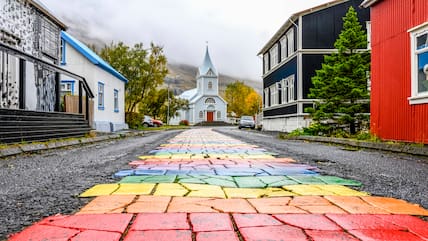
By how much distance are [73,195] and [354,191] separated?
8.24 feet

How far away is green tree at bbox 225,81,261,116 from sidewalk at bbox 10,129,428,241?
70377mm

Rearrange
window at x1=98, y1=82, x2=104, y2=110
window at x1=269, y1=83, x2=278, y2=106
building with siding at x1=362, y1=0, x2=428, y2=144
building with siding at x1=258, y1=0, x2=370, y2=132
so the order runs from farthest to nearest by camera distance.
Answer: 1. window at x1=269, y1=83, x2=278, y2=106
2. building with siding at x1=258, y1=0, x2=370, y2=132
3. window at x1=98, y1=82, x2=104, y2=110
4. building with siding at x1=362, y1=0, x2=428, y2=144

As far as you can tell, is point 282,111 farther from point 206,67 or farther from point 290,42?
point 206,67

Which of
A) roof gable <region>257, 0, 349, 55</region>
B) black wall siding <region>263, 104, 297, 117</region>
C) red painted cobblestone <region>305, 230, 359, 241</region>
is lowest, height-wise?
red painted cobblestone <region>305, 230, 359, 241</region>

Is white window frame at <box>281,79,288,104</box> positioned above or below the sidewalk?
above

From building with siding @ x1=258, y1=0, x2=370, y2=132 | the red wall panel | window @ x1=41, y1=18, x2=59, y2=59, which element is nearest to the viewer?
the red wall panel

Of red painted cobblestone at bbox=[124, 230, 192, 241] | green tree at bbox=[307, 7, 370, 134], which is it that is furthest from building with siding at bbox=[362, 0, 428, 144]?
red painted cobblestone at bbox=[124, 230, 192, 241]

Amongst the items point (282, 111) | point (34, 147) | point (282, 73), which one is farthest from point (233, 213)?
point (282, 73)

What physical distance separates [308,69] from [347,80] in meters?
7.25

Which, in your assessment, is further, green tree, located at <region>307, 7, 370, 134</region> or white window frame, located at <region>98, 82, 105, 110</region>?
white window frame, located at <region>98, 82, 105, 110</region>

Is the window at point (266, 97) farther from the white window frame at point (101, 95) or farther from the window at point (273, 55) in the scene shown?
the white window frame at point (101, 95)

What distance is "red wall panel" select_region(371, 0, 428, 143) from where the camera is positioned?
8.63 metres

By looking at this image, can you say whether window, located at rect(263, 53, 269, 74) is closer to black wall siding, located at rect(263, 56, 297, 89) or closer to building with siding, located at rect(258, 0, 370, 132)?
black wall siding, located at rect(263, 56, 297, 89)

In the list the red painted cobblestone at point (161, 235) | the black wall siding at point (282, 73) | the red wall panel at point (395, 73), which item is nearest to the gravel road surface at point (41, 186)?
the red painted cobblestone at point (161, 235)
